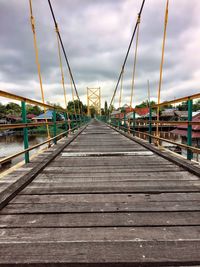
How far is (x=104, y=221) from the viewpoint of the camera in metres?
1.29

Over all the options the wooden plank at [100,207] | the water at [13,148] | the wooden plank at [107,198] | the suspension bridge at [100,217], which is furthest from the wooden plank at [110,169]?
the water at [13,148]

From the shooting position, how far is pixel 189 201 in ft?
5.16

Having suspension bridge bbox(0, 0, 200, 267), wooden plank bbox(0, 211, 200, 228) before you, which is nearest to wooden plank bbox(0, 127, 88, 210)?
suspension bridge bbox(0, 0, 200, 267)

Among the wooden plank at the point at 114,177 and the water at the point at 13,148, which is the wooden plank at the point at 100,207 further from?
the water at the point at 13,148

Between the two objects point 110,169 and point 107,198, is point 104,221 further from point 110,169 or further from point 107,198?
point 110,169

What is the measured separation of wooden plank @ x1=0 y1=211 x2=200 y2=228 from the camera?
1257mm

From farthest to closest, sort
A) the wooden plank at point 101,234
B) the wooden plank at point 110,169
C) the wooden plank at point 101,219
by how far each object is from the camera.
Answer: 1. the wooden plank at point 110,169
2. the wooden plank at point 101,219
3. the wooden plank at point 101,234

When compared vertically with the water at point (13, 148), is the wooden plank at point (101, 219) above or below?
above

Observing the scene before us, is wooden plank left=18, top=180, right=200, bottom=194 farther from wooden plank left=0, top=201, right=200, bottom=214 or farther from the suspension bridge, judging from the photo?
wooden plank left=0, top=201, right=200, bottom=214

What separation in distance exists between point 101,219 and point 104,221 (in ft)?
0.10

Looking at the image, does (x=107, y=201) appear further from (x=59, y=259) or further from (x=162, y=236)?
(x=59, y=259)

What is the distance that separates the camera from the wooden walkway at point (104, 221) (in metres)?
0.98

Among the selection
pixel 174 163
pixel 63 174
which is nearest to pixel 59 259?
pixel 63 174

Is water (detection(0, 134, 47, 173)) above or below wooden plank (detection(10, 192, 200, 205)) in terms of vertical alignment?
below
